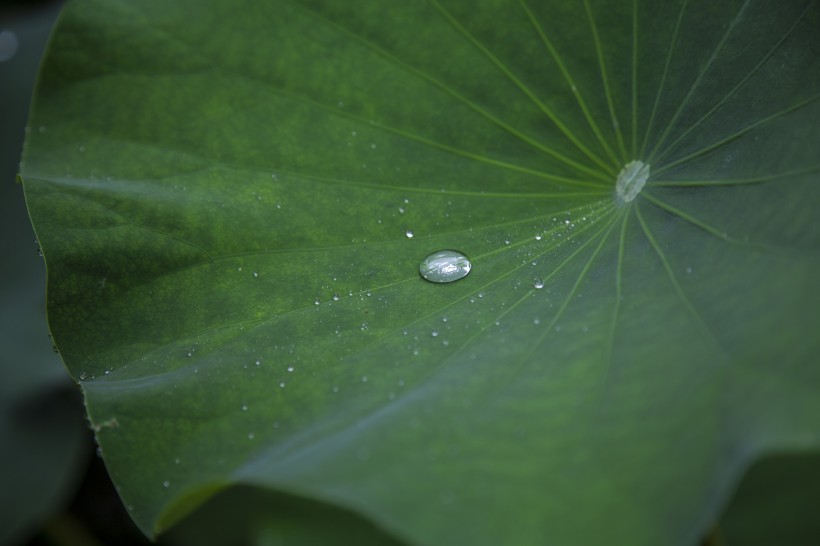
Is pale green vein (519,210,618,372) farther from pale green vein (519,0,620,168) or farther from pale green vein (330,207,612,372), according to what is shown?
pale green vein (519,0,620,168)

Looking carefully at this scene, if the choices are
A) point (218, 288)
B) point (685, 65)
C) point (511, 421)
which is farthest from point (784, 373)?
point (218, 288)

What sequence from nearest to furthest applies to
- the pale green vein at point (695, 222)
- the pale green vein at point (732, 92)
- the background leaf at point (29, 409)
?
1. the pale green vein at point (695, 222)
2. the pale green vein at point (732, 92)
3. the background leaf at point (29, 409)

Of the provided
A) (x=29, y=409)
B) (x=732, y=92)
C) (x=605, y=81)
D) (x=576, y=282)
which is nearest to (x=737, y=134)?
(x=732, y=92)

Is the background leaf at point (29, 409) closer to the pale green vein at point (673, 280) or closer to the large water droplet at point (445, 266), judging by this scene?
the large water droplet at point (445, 266)

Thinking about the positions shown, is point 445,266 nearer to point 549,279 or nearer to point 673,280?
point 549,279

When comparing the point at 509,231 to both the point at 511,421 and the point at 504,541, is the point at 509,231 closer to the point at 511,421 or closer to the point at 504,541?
the point at 511,421

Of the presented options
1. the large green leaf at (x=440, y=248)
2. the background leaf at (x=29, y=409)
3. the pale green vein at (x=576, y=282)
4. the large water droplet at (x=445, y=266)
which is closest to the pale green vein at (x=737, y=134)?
the large green leaf at (x=440, y=248)

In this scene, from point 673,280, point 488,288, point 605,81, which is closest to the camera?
point 673,280
